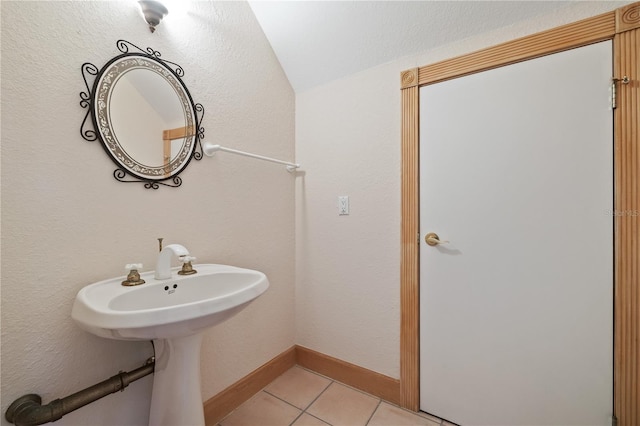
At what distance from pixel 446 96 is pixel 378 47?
0.47 m

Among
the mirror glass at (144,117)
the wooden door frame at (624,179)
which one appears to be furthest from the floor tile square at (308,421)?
the mirror glass at (144,117)

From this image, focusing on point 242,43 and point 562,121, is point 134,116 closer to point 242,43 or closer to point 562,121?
point 242,43

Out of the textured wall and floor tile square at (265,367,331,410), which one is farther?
floor tile square at (265,367,331,410)

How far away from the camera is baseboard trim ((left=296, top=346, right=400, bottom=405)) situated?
145cm

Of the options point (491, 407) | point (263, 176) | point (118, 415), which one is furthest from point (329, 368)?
point (263, 176)

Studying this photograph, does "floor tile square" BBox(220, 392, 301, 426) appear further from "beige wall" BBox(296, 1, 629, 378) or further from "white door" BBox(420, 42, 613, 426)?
"white door" BBox(420, 42, 613, 426)

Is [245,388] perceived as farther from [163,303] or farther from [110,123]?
[110,123]

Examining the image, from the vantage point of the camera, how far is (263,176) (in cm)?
157

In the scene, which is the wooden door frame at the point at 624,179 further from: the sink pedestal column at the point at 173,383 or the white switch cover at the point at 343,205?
the sink pedestal column at the point at 173,383

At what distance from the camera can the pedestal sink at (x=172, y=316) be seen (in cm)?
69

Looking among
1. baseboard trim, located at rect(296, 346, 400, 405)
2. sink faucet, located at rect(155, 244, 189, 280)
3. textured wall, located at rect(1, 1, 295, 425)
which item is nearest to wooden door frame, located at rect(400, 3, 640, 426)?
baseboard trim, located at rect(296, 346, 400, 405)

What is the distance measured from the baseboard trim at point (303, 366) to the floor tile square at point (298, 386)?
4 centimetres

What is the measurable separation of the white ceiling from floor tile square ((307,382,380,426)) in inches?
74.5

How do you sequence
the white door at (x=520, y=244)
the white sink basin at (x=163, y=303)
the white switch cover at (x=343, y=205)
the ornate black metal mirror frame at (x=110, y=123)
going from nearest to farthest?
the white sink basin at (x=163, y=303) → the ornate black metal mirror frame at (x=110, y=123) → the white door at (x=520, y=244) → the white switch cover at (x=343, y=205)
